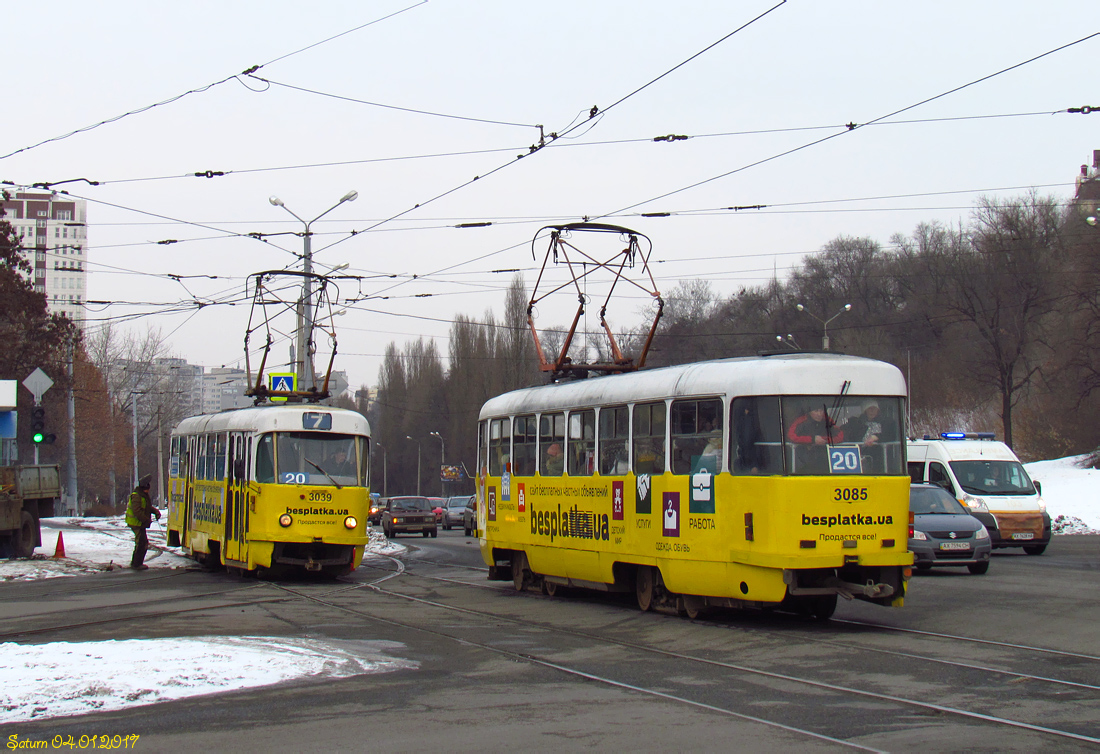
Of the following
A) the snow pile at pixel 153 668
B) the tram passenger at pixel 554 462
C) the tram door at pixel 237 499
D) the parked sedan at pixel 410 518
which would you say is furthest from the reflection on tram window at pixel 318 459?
the parked sedan at pixel 410 518

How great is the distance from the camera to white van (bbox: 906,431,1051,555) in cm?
2314

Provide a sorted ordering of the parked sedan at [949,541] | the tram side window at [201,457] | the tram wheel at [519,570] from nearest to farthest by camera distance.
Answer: the tram wheel at [519,570]
the parked sedan at [949,541]
the tram side window at [201,457]

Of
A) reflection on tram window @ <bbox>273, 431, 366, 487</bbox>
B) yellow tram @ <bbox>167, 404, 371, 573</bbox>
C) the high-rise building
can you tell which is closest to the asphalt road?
yellow tram @ <bbox>167, 404, 371, 573</bbox>

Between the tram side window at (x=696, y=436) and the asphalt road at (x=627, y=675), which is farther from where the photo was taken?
the tram side window at (x=696, y=436)

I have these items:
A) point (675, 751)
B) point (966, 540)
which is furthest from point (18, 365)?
point (675, 751)

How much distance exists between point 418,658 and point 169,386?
275 ft

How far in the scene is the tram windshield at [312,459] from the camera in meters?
18.5

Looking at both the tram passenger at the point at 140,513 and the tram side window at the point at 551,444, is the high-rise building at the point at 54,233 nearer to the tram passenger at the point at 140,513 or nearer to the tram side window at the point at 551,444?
the tram passenger at the point at 140,513

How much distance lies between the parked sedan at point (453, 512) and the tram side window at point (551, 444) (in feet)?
111

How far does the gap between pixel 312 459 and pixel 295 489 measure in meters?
0.64

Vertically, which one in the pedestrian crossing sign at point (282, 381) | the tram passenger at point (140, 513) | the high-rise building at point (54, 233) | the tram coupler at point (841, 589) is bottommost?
the tram coupler at point (841, 589)

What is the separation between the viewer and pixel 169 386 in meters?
89.1

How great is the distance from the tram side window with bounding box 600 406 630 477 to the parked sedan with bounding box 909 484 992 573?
20.1ft

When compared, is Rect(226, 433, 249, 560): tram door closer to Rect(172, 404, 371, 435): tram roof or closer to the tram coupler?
Rect(172, 404, 371, 435): tram roof
